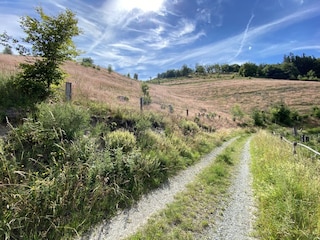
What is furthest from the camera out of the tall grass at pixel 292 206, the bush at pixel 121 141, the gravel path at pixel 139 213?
the bush at pixel 121 141

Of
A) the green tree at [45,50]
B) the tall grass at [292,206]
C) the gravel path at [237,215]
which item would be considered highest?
the green tree at [45,50]

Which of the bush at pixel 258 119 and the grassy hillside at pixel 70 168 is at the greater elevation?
the grassy hillside at pixel 70 168

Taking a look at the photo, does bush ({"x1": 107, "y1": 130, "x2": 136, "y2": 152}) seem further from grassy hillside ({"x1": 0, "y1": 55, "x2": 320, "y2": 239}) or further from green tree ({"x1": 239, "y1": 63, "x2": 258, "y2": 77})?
green tree ({"x1": 239, "y1": 63, "x2": 258, "y2": 77})

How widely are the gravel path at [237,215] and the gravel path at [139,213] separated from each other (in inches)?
54.3

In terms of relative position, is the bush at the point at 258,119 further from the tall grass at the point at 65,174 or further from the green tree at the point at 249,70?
the green tree at the point at 249,70

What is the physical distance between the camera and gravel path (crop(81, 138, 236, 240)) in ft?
13.0

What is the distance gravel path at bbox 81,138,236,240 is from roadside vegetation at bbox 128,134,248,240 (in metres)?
0.19

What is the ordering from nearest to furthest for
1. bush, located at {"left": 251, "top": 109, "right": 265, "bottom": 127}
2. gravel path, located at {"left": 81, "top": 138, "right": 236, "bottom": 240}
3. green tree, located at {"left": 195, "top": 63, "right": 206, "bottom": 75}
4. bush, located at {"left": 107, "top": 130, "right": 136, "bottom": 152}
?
gravel path, located at {"left": 81, "top": 138, "right": 236, "bottom": 240} < bush, located at {"left": 107, "top": 130, "right": 136, "bottom": 152} < bush, located at {"left": 251, "top": 109, "right": 265, "bottom": 127} < green tree, located at {"left": 195, "top": 63, "right": 206, "bottom": 75}

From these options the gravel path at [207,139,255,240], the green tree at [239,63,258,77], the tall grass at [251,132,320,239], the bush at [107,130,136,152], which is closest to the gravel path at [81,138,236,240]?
the gravel path at [207,139,255,240]

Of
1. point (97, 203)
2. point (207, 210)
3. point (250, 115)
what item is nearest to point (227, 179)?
point (207, 210)

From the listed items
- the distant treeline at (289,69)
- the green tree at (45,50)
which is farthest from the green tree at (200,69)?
the green tree at (45,50)

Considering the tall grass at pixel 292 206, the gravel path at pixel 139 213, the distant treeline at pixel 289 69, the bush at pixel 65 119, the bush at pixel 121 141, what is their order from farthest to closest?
the distant treeline at pixel 289 69
the bush at pixel 121 141
the bush at pixel 65 119
the gravel path at pixel 139 213
the tall grass at pixel 292 206

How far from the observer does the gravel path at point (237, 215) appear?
4059mm

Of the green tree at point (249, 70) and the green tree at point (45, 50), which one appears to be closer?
the green tree at point (45, 50)
